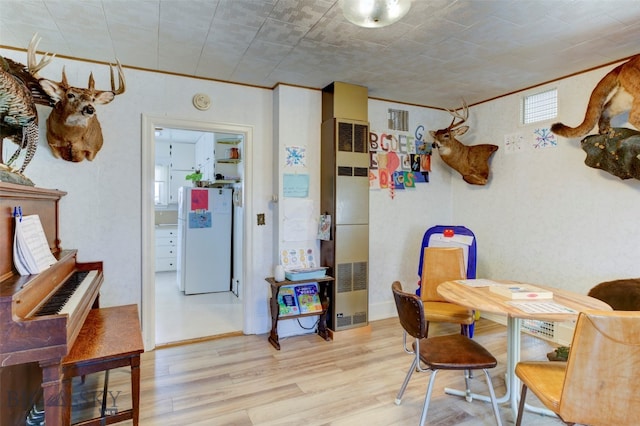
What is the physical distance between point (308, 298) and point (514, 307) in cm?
203

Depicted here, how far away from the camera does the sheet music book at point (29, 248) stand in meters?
1.69

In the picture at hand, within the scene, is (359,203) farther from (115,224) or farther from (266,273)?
(115,224)

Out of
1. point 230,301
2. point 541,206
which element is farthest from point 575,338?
point 230,301

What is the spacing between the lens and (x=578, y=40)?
252 centimetres

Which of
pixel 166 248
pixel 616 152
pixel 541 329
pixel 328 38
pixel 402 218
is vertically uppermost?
pixel 328 38

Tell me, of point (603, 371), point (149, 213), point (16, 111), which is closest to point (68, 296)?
point (16, 111)

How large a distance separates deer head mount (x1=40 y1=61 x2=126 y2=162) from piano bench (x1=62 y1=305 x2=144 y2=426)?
142 cm

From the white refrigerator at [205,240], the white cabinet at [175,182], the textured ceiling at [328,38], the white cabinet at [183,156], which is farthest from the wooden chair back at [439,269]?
the white cabinet at [183,156]

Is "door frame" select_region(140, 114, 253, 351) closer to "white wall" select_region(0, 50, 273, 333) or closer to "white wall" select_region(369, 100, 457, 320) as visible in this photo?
"white wall" select_region(0, 50, 273, 333)

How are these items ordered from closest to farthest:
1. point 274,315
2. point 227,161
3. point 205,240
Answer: point 274,315
point 205,240
point 227,161

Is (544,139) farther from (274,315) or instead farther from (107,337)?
(107,337)

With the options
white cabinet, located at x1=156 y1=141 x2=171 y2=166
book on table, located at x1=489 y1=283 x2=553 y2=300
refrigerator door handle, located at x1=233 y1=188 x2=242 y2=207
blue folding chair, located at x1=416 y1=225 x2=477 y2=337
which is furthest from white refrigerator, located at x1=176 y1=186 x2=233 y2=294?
book on table, located at x1=489 y1=283 x2=553 y2=300

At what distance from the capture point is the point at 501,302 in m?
2.01

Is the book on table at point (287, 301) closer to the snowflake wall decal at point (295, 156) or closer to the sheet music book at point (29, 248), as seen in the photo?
the snowflake wall decal at point (295, 156)
